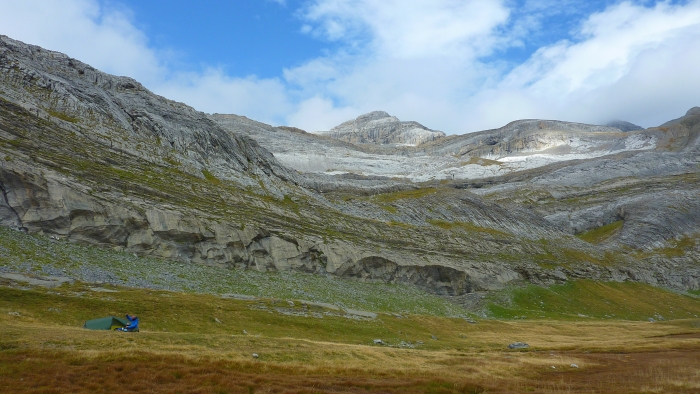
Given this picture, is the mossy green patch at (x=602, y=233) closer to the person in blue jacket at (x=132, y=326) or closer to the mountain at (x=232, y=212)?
the mountain at (x=232, y=212)

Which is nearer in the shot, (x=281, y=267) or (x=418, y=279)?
(x=281, y=267)

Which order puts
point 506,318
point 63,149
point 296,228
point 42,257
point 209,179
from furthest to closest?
point 209,179 → point 296,228 → point 506,318 → point 63,149 → point 42,257

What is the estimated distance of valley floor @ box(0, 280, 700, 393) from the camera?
19.6m

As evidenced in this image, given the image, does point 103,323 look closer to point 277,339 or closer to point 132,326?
point 132,326

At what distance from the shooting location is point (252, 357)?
2566 centimetres

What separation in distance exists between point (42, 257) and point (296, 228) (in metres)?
40.3

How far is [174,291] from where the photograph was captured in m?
44.9

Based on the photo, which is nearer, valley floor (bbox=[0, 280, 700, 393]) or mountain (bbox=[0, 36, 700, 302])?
valley floor (bbox=[0, 280, 700, 393])

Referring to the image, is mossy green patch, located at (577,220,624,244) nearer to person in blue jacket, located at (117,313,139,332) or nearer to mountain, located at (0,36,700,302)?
mountain, located at (0,36,700,302)

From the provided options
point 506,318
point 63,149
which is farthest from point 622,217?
point 63,149

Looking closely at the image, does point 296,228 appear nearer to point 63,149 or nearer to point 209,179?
point 209,179

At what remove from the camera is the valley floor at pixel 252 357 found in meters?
19.6

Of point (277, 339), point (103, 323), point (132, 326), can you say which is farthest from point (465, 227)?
point (103, 323)

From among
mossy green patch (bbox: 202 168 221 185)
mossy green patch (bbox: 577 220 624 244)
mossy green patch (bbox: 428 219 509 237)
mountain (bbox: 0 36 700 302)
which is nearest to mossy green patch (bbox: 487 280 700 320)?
mountain (bbox: 0 36 700 302)
